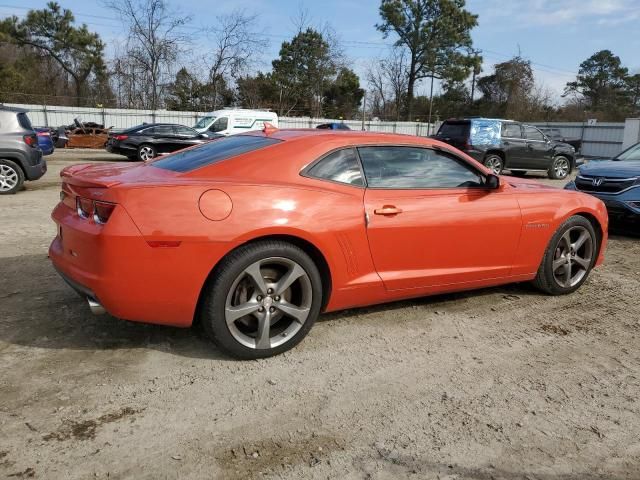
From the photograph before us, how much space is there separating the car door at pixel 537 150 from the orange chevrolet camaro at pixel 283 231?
12.6 m

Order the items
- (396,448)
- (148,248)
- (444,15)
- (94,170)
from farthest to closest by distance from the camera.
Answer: (444,15) < (94,170) < (148,248) < (396,448)

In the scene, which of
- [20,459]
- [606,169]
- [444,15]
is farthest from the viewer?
[444,15]

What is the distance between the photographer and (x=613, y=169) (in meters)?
7.60

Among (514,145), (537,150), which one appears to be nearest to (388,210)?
(514,145)

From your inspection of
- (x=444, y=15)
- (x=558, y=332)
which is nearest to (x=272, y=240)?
(x=558, y=332)

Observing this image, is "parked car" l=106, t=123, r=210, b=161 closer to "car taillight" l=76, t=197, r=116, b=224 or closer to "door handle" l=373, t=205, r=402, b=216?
"car taillight" l=76, t=197, r=116, b=224

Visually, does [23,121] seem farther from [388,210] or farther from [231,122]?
[231,122]

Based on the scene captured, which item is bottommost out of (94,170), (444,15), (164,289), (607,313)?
(607,313)

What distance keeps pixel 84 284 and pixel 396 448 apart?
1.96 metres

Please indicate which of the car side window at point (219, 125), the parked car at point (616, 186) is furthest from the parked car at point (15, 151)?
the car side window at point (219, 125)

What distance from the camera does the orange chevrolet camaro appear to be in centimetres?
298

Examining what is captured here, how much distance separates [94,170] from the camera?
144 inches

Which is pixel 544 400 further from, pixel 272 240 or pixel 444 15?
pixel 444 15

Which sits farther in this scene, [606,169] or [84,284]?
[606,169]
